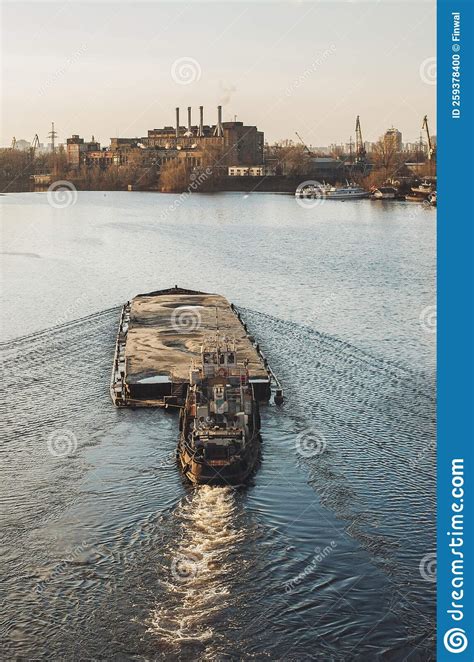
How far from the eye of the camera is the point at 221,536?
89.8 ft

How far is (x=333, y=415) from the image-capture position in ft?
129

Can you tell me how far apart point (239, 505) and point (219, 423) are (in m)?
4.28

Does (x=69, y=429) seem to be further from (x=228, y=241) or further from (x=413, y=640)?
(x=228, y=241)

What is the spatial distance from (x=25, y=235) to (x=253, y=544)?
296ft

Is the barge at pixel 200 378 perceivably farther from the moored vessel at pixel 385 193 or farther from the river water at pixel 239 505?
the moored vessel at pixel 385 193

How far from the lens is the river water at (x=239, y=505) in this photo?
22719mm

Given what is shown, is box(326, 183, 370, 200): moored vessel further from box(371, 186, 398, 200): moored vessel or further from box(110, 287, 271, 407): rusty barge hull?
box(110, 287, 271, 407): rusty barge hull

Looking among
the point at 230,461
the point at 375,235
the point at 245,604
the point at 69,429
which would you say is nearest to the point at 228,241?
the point at 375,235

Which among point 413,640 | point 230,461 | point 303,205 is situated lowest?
point 413,640

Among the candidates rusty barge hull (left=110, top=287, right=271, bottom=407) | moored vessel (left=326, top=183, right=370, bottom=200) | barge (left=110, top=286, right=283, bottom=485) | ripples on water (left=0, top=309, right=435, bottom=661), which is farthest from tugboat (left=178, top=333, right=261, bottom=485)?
moored vessel (left=326, top=183, right=370, bottom=200)

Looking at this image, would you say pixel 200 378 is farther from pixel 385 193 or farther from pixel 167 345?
pixel 385 193

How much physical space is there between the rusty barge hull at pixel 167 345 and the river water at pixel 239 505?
1.14 m

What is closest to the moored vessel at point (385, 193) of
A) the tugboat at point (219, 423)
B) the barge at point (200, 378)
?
the barge at point (200, 378)

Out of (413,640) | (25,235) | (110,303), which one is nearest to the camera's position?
(413,640)
